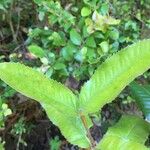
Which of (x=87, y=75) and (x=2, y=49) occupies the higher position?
(x=87, y=75)

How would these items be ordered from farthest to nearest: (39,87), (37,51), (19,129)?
(19,129) < (37,51) < (39,87)

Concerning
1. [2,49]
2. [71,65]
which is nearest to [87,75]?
[71,65]

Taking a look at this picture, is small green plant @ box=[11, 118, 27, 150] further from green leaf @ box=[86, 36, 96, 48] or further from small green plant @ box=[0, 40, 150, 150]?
small green plant @ box=[0, 40, 150, 150]

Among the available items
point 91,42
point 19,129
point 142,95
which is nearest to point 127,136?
point 142,95

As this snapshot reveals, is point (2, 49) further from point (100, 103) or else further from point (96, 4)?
point (100, 103)

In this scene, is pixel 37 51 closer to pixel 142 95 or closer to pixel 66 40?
pixel 66 40

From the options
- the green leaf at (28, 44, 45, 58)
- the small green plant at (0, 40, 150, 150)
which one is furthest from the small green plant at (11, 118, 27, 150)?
the small green plant at (0, 40, 150, 150)

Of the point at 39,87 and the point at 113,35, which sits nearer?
the point at 39,87
